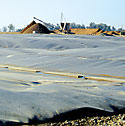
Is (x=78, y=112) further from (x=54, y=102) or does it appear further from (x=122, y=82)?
(x=122, y=82)

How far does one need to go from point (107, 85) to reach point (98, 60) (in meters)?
1.45

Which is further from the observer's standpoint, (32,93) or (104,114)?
(32,93)

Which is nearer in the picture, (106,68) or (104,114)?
(104,114)

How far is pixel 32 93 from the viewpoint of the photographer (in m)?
2.33

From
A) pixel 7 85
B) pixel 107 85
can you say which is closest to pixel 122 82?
pixel 107 85

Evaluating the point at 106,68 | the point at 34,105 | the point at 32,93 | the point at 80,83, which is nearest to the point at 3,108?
the point at 34,105

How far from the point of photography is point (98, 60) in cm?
437

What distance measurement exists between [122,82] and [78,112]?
131 centimetres

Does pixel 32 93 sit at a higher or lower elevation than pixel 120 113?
higher

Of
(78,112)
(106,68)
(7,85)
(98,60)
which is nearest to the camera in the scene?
(78,112)

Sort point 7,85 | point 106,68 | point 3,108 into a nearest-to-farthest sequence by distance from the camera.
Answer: point 3,108, point 7,85, point 106,68

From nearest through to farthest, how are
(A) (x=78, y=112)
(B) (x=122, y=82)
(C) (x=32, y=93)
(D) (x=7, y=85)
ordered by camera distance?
1. (A) (x=78, y=112)
2. (C) (x=32, y=93)
3. (D) (x=7, y=85)
4. (B) (x=122, y=82)

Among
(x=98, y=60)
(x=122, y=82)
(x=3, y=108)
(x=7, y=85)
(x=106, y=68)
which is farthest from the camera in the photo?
(x=98, y=60)

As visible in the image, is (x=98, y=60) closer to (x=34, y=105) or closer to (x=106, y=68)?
(x=106, y=68)
